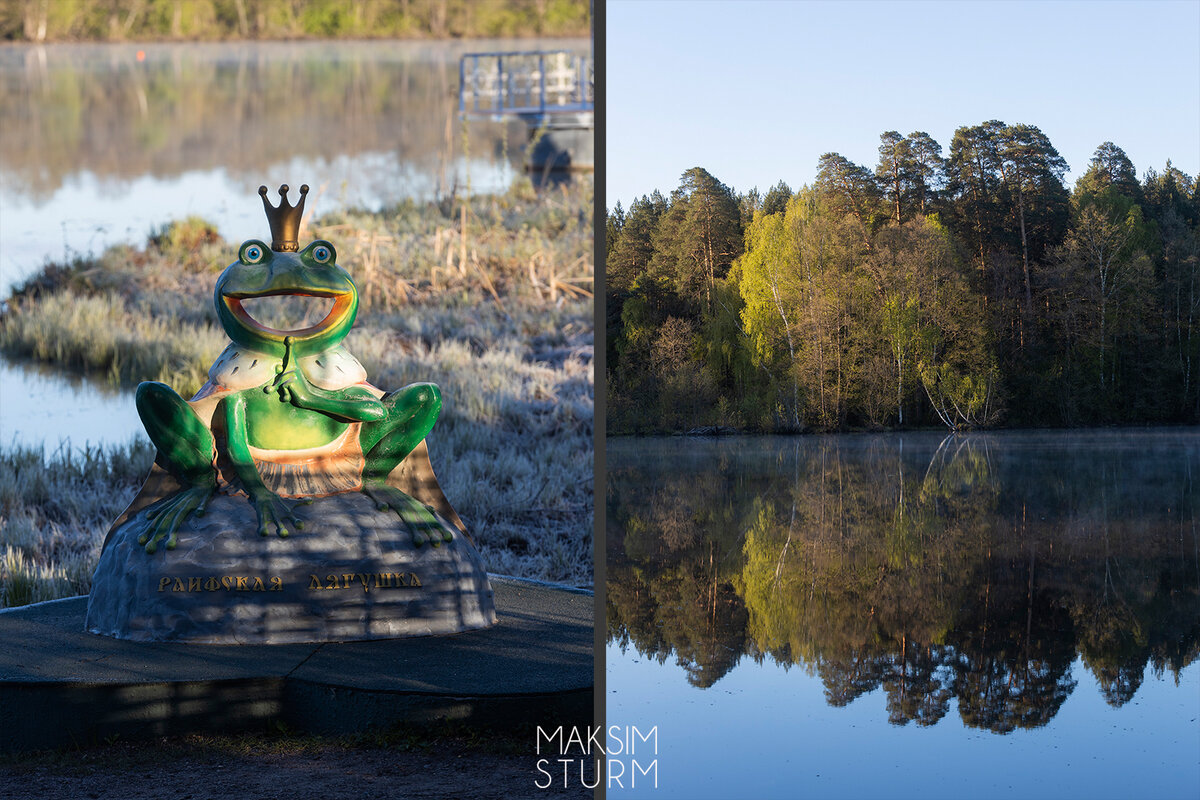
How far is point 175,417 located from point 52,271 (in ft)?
26.0

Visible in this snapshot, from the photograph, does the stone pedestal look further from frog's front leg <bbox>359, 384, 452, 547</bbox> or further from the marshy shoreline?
the marshy shoreline

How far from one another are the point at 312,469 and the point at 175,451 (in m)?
0.43

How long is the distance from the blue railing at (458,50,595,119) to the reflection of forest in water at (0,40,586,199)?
24 cm

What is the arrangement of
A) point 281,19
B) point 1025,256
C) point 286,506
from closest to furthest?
1. point 286,506
2. point 1025,256
3. point 281,19

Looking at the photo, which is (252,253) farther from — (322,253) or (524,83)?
(524,83)

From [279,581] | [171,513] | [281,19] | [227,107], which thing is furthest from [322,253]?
[227,107]

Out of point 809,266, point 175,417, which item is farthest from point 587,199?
point 175,417

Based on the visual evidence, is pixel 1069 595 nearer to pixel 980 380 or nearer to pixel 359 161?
pixel 980 380

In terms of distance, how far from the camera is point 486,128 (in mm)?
14320

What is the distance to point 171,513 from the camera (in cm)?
365

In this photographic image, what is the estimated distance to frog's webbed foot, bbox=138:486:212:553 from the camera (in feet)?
11.8

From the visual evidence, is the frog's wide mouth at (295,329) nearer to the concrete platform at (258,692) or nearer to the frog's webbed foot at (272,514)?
the frog's webbed foot at (272,514)

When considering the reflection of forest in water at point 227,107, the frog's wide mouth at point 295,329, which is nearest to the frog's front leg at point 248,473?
the frog's wide mouth at point 295,329

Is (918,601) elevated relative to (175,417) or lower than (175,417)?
lower
